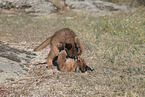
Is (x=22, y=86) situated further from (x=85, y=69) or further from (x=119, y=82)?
(x=119, y=82)

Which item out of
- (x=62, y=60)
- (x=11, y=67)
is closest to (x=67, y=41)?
(x=62, y=60)

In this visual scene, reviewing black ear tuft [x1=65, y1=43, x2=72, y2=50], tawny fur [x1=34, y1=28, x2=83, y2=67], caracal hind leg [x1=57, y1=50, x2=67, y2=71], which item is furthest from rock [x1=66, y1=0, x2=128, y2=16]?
black ear tuft [x1=65, y1=43, x2=72, y2=50]

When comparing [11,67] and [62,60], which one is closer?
[62,60]

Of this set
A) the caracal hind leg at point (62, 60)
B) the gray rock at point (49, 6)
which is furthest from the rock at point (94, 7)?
the caracal hind leg at point (62, 60)

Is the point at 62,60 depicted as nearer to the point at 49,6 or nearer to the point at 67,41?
the point at 67,41

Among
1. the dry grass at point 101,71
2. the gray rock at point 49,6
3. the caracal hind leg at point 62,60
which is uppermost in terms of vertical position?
the gray rock at point 49,6

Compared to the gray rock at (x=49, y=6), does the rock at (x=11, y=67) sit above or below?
below

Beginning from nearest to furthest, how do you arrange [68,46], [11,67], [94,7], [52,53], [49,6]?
[68,46], [52,53], [11,67], [94,7], [49,6]

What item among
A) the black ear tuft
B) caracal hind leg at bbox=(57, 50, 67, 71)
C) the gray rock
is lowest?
caracal hind leg at bbox=(57, 50, 67, 71)

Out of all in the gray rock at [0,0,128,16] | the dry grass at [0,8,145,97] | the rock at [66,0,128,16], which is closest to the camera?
the dry grass at [0,8,145,97]

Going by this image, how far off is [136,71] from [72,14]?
752 cm

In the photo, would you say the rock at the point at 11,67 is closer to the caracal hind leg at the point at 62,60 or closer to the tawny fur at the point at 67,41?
the tawny fur at the point at 67,41

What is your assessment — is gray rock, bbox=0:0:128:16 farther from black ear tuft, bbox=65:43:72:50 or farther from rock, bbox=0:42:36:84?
black ear tuft, bbox=65:43:72:50

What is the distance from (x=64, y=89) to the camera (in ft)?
8.86
